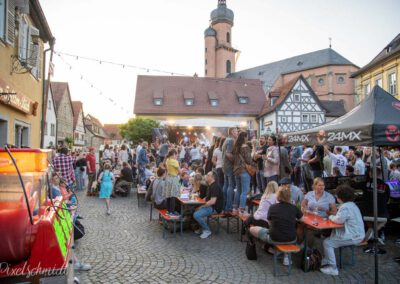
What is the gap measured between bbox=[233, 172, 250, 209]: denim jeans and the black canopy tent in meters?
2.09

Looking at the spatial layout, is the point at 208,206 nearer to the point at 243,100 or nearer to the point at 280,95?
the point at 280,95

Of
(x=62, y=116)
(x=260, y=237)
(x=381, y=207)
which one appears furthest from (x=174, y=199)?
(x=62, y=116)

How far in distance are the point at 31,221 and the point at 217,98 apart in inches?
1564

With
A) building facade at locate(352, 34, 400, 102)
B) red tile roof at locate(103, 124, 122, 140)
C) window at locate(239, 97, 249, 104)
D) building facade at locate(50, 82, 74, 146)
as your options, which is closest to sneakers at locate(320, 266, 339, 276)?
building facade at locate(352, 34, 400, 102)

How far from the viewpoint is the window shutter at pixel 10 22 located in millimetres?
8229

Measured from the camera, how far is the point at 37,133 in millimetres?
12742

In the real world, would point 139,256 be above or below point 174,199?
below

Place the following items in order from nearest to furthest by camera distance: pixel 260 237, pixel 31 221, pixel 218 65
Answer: pixel 31 221
pixel 260 237
pixel 218 65

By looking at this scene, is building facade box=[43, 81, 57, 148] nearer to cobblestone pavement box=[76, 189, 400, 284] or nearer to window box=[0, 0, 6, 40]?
window box=[0, 0, 6, 40]

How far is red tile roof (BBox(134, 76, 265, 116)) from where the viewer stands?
1581 inches

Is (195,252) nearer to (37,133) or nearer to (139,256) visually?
(139,256)

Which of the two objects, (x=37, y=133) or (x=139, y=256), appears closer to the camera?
(x=139, y=256)

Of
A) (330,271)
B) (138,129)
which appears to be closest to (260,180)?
(330,271)

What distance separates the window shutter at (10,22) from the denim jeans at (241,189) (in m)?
7.23
